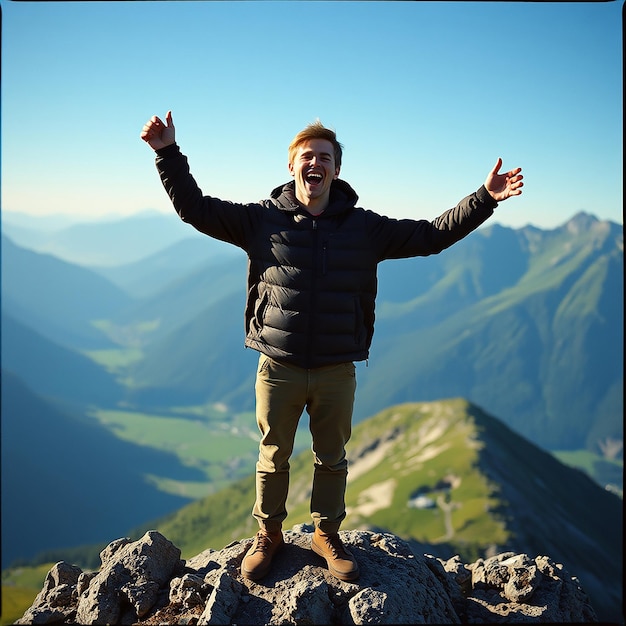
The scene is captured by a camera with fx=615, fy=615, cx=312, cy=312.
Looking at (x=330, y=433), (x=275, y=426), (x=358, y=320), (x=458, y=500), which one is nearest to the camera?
(x=358, y=320)

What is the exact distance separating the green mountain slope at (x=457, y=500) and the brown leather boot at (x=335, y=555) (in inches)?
3113

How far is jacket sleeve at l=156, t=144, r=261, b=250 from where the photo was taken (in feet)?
26.6

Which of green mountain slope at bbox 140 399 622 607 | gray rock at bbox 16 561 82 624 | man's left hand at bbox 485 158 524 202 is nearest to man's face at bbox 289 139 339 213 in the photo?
man's left hand at bbox 485 158 524 202

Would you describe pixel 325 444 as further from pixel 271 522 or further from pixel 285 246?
pixel 285 246

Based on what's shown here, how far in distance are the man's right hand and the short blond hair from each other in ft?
5.35

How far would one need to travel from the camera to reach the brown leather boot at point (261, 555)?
29.7 feet

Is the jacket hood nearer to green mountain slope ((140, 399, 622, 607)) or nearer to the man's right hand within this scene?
the man's right hand

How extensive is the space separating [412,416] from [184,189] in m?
166

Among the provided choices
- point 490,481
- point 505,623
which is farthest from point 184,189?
point 490,481

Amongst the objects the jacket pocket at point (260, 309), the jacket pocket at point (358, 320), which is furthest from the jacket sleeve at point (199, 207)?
the jacket pocket at point (358, 320)

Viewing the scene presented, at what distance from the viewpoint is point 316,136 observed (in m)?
8.29

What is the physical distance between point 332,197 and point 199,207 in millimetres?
1927

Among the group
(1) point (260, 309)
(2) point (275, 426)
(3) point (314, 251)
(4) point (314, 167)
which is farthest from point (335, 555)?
(4) point (314, 167)

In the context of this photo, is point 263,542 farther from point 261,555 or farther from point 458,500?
point 458,500
